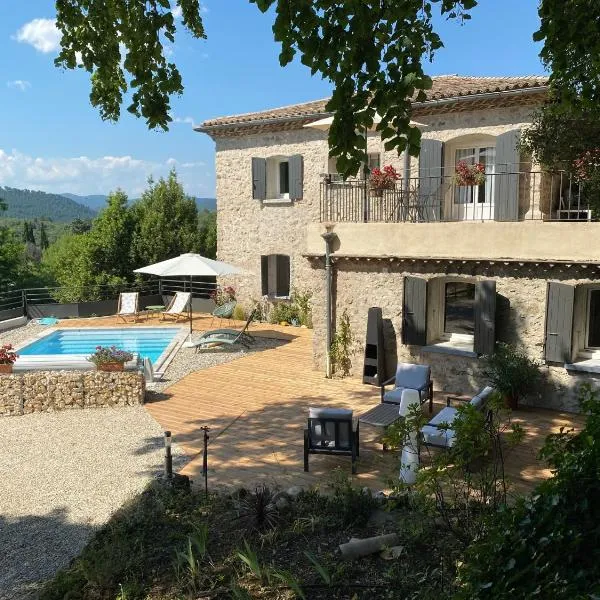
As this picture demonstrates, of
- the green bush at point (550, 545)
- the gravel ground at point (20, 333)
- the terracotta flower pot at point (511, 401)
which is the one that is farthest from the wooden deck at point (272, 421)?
the gravel ground at point (20, 333)

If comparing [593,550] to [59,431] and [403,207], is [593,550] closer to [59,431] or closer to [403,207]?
[59,431]

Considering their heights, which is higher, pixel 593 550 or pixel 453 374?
pixel 593 550

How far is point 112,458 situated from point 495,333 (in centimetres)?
681

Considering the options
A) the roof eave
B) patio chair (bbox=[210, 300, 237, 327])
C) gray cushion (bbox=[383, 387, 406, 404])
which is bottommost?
gray cushion (bbox=[383, 387, 406, 404])

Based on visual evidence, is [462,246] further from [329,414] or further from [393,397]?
[329,414]

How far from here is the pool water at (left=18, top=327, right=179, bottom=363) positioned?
54.7ft

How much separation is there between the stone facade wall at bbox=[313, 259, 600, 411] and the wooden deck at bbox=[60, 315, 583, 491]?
0.44 meters

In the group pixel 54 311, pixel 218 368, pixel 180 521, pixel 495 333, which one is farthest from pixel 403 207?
pixel 54 311

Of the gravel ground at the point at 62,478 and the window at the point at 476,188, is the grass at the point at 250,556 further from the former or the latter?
the window at the point at 476,188

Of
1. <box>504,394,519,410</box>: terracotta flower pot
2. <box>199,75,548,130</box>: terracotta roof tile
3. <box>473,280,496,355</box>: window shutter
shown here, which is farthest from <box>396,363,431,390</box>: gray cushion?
<box>199,75,548,130</box>: terracotta roof tile

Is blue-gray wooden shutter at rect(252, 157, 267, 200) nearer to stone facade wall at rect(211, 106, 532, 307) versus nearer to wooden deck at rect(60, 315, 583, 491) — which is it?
stone facade wall at rect(211, 106, 532, 307)

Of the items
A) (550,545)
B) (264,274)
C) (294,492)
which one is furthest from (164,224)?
(550,545)

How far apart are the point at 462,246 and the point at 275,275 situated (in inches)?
404

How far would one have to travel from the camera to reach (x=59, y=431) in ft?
32.0
